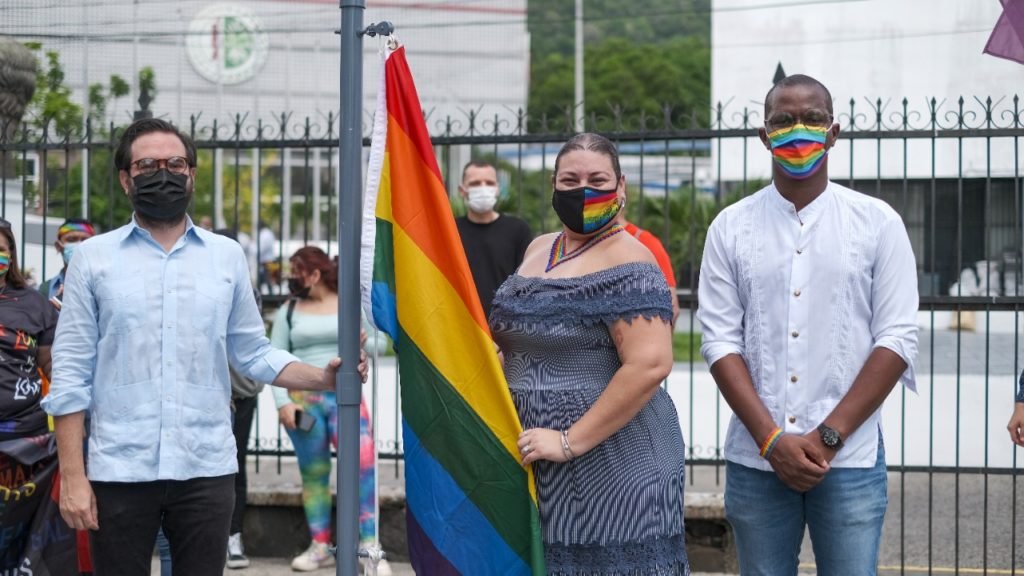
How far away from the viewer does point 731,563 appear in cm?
652

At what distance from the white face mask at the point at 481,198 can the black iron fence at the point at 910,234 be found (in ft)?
0.70

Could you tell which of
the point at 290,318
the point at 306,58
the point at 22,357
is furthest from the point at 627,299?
the point at 306,58

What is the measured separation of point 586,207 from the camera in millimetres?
3623

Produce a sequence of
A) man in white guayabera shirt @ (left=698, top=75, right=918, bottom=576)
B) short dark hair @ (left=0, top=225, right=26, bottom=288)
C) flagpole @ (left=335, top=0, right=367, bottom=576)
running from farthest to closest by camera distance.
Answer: short dark hair @ (left=0, top=225, right=26, bottom=288) → man in white guayabera shirt @ (left=698, top=75, right=918, bottom=576) → flagpole @ (left=335, top=0, right=367, bottom=576)

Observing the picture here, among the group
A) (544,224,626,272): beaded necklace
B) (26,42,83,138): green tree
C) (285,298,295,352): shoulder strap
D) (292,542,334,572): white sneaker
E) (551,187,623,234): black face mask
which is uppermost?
(26,42,83,138): green tree

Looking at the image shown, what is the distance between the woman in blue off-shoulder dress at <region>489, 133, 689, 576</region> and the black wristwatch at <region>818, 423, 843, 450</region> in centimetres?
41

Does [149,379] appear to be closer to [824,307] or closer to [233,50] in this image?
[824,307]

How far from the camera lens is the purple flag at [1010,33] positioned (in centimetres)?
496

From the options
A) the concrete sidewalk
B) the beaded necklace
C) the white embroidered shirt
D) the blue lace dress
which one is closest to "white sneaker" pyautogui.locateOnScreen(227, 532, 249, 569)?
the concrete sidewalk

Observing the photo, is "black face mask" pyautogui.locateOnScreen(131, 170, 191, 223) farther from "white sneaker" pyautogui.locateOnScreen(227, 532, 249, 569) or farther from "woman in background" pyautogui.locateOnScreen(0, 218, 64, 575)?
"white sneaker" pyautogui.locateOnScreen(227, 532, 249, 569)

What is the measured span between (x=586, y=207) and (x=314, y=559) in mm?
3558

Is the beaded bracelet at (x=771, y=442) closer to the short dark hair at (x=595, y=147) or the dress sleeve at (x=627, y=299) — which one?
the dress sleeve at (x=627, y=299)

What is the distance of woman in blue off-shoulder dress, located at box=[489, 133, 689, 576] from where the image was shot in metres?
3.46

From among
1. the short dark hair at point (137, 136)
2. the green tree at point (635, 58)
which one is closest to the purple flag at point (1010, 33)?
the short dark hair at point (137, 136)
